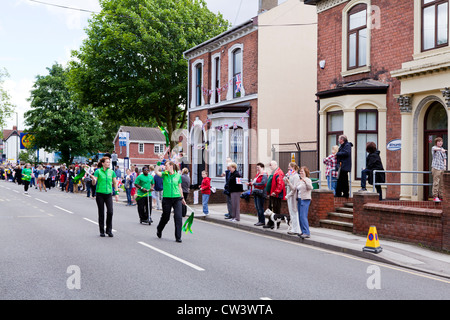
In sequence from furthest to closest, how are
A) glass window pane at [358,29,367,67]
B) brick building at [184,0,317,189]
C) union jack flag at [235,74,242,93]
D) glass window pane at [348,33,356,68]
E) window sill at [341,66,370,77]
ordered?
union jack flag at [235,74,242,93]
brick building at [184,0,317,189]
glass window pane at [348,33,356,68]
glass window pane at [358,29,367,67]
window sill at [341,66,370,77]

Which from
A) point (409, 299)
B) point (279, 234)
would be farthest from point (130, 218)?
point (409, 299)

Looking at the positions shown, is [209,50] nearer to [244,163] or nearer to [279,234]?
[244,163]

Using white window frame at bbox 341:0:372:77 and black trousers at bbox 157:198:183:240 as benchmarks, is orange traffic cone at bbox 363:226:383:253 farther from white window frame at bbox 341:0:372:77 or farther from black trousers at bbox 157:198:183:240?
white window frame at bbox 341:0:372:77

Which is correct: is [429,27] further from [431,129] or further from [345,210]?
[345,210]

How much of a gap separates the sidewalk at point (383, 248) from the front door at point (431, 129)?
11.7 feet

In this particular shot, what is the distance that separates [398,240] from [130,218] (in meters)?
9.28

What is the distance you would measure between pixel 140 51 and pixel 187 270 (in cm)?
2832

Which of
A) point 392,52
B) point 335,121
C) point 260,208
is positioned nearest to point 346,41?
point 392,52

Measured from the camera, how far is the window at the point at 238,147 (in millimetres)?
25438

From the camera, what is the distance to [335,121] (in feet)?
60.6

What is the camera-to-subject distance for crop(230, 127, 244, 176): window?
25.4 metres

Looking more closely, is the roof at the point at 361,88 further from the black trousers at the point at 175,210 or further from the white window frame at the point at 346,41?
the black trousers at the point at 175,210

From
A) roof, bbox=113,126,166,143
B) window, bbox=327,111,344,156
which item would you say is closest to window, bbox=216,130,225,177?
window, bbox=327,111,344,156

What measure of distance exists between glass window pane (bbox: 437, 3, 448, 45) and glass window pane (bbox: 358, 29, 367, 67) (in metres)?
2.97
